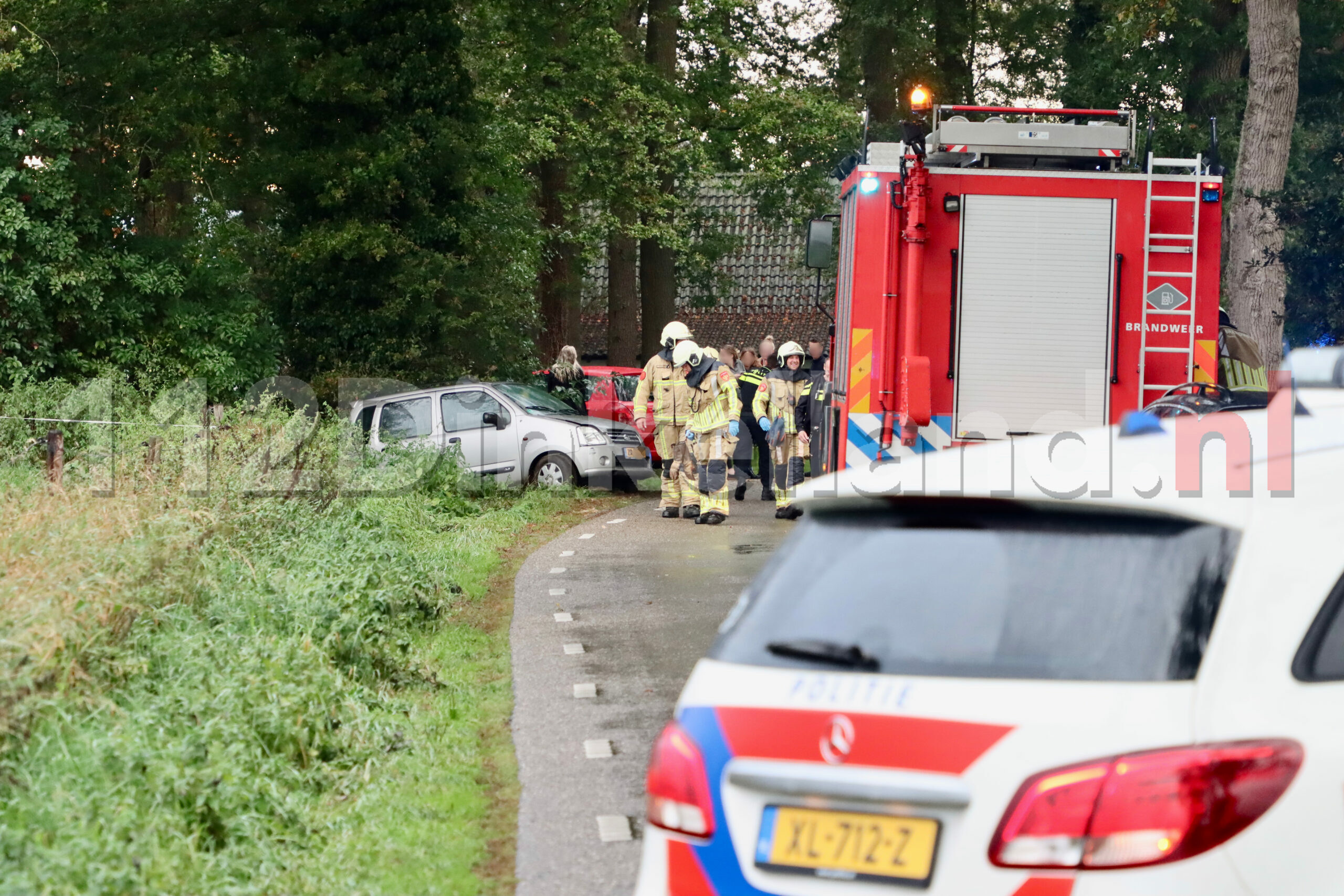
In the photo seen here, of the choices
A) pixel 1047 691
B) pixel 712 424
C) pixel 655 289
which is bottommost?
pixel 712 424

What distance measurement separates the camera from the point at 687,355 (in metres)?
15.8

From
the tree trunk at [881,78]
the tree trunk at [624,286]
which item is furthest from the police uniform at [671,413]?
the tree trunk at [881,78]

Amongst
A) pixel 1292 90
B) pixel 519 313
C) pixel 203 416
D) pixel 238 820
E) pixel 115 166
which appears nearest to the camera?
pixel 238 820

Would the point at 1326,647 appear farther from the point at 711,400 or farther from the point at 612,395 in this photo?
the point at 612,395

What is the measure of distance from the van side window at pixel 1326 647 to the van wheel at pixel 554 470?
53.5 ft

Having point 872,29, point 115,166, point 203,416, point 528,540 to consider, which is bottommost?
point 528,540

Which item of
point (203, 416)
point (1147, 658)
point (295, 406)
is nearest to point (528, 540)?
point (203, 416)

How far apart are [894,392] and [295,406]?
12.7 metres

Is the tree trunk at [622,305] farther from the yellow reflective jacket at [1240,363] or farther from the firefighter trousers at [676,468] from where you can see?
the yellow reflective jacket at [1240,363]

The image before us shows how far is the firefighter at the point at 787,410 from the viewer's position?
16875 millimetres

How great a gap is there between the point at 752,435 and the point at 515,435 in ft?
9.85

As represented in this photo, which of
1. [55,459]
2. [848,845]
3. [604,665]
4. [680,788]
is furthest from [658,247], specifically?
[848,845]

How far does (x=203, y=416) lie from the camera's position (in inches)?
571

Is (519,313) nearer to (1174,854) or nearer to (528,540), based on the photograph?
(528,540)
